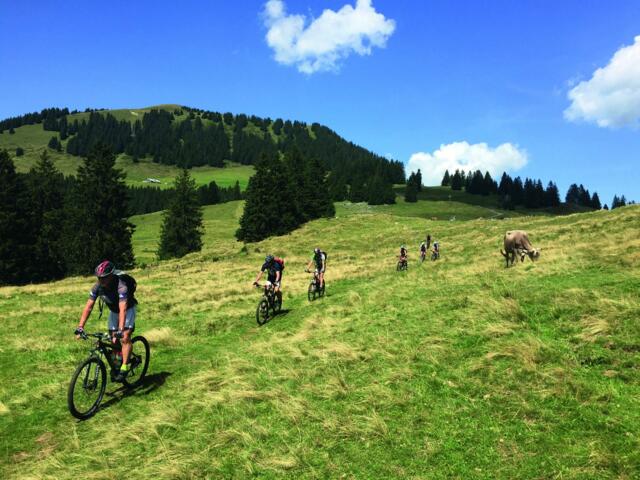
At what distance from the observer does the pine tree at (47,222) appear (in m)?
52.9

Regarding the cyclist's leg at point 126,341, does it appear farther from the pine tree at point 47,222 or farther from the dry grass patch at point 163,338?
the pine tree at point 47,222

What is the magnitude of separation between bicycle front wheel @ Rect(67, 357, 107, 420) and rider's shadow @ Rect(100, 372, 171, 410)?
33 cm

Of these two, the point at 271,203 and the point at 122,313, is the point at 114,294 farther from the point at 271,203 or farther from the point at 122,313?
the point at 271,203

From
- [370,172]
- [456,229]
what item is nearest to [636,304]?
[456,229]

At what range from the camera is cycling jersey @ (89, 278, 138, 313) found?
9.20 m

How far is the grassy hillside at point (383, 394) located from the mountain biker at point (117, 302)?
134 cm

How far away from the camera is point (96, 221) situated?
2117 inches

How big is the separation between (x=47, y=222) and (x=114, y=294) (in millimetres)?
56576

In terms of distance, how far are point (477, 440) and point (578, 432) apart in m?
1.40

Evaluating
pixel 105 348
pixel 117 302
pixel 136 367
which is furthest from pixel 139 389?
pixel 117 302

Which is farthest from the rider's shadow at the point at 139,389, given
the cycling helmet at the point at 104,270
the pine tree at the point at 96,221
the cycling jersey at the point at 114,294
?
the pine tree at the point at 96,221

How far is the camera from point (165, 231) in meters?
72.8

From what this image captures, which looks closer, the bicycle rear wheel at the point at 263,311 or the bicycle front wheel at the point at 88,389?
the bicycle front wheel at the point at 88,389

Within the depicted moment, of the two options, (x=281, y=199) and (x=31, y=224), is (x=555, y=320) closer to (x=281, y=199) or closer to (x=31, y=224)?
(x=31, y=224)
